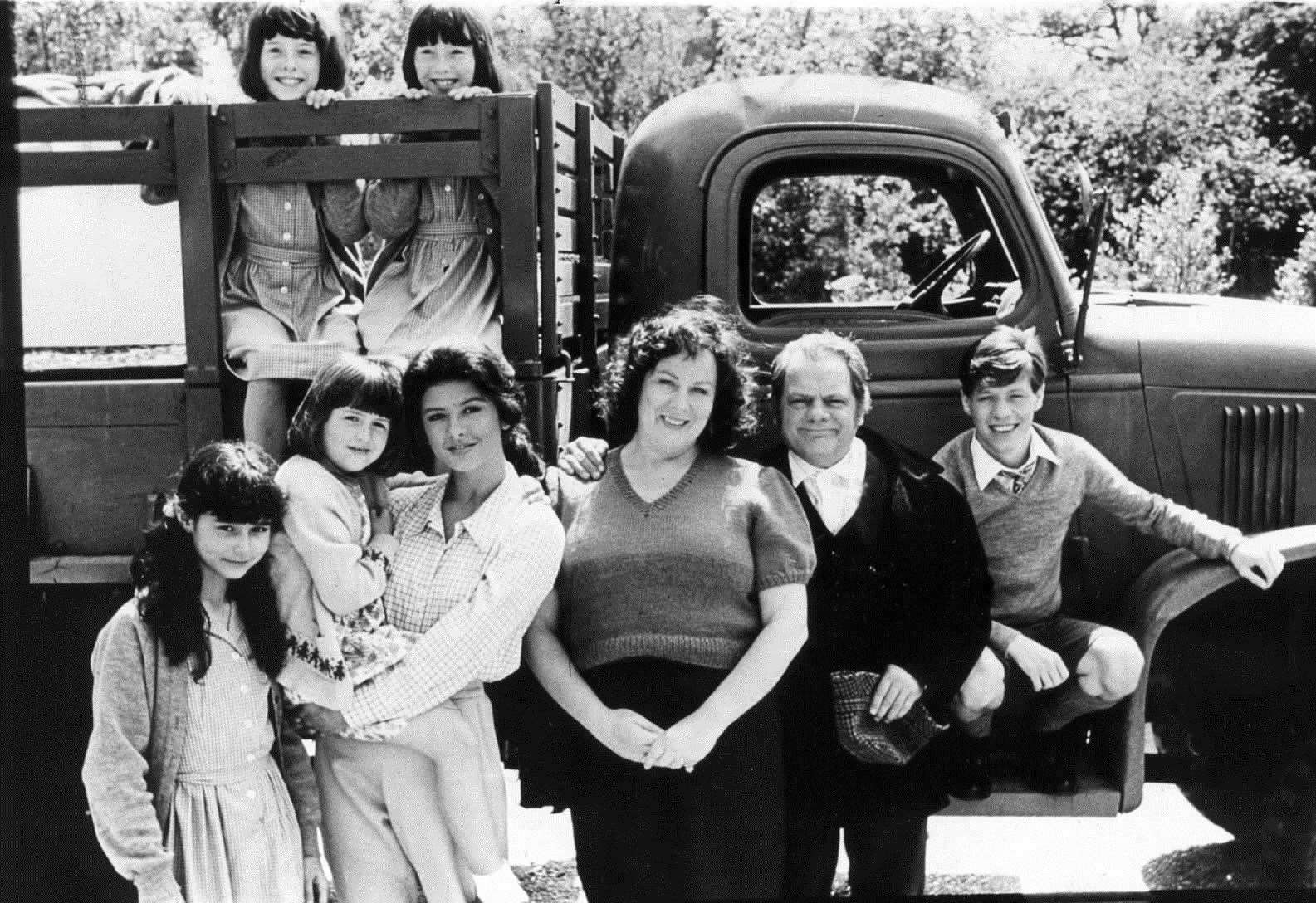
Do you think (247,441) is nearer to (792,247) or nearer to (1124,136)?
(792,247)

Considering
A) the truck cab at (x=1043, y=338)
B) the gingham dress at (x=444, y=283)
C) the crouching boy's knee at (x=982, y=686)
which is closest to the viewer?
the gingham dress at (x=444, y=283)

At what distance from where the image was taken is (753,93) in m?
3.22

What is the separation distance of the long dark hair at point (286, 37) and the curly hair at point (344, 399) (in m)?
0.64

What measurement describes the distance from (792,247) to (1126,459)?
106 centimetres

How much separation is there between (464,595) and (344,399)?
49cm

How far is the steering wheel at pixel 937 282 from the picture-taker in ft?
11.3

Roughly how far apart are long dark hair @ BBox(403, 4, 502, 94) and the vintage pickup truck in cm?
18

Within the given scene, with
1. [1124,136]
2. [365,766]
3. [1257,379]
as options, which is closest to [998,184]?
[1124,136]

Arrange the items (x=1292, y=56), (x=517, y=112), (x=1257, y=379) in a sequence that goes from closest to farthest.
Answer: (x=517, y=112) → (x=1292, y=56) → (x=1257, y=379)

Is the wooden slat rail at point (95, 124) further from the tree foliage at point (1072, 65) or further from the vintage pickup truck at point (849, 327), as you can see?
the tree foliage at point (1072, 65)

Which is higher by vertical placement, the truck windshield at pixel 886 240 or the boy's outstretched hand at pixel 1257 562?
the truck windshield at pixel 886 240

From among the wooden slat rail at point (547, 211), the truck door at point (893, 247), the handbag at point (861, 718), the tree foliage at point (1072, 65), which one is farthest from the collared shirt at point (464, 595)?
the tree foliage at point (1072, 65)

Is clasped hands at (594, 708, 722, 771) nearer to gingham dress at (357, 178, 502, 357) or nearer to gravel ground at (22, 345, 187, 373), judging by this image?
gingham dress at (357, 178, 502, 357)

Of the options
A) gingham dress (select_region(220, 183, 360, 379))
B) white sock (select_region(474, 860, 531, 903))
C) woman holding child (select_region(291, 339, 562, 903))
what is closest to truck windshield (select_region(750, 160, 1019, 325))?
woman holding child (select_region(291, 339, 562, 903))
